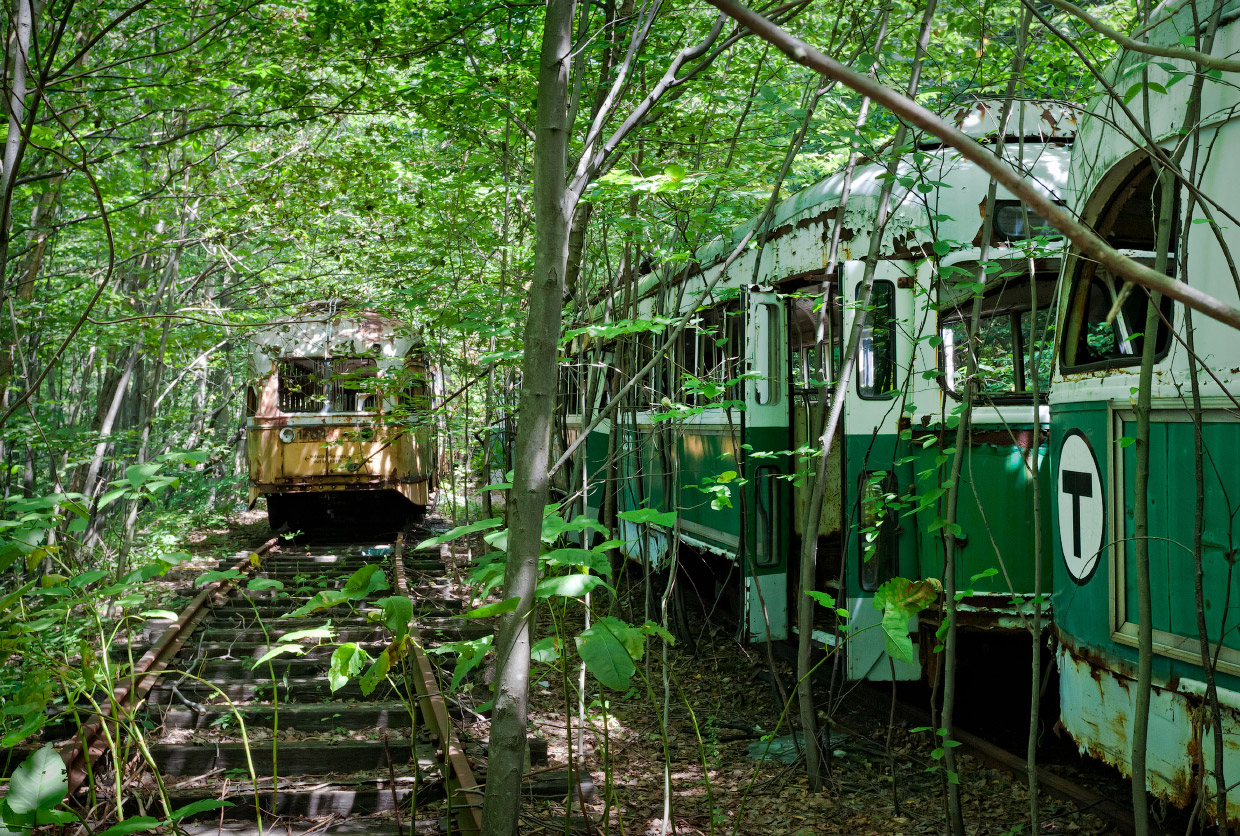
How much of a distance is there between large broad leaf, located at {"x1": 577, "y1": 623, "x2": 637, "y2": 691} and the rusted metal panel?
1713mm

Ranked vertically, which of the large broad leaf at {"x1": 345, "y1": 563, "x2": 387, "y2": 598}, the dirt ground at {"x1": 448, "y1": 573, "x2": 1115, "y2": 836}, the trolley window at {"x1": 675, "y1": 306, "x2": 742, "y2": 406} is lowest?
the dirt ground at {"x1": 448, "y1": 573, "x2": 1115, "y2": 836}

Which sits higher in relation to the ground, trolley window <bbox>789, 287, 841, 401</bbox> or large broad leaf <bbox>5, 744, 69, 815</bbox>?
trolley window <bbox>789, 287, 841, 401</bbox>

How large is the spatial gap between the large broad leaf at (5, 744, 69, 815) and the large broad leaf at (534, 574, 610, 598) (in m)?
1.40

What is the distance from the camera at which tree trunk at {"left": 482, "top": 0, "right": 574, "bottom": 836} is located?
2.62 metres

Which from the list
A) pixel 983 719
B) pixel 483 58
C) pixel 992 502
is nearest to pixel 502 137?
pixel 483 58

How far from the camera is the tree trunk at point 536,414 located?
262 centimetres

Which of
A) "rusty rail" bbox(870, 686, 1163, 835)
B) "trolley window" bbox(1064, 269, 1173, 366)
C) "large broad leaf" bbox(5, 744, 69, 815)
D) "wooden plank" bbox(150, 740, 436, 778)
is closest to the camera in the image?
"large broad leaf" bbox(5, 744, 69, 815)

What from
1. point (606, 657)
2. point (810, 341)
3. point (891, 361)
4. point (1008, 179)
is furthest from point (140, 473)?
point (810, 341)

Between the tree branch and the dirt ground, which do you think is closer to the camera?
the tree branch

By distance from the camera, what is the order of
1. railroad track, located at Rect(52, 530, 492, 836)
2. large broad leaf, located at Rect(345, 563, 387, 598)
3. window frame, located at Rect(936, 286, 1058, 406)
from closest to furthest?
large broad leaf, located at Rect(345, 563, 387, 598)
railroad track, located at Rect(52, 530, 492, 836)
window frame, located at Rect(936, 286, 1058, 406)

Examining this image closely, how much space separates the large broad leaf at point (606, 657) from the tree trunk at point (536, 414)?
0.64ft

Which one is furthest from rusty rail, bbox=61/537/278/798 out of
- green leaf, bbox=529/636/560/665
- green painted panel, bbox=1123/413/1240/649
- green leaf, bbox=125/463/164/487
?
green painted panel, bbox=1123/413/1240/649

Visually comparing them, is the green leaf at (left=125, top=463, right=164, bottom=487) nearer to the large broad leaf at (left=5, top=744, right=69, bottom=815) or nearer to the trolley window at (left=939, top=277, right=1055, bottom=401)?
the large broad leaf at (left=5, top=744, right=69, bottom=815)

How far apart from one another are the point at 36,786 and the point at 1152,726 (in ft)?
11.4
